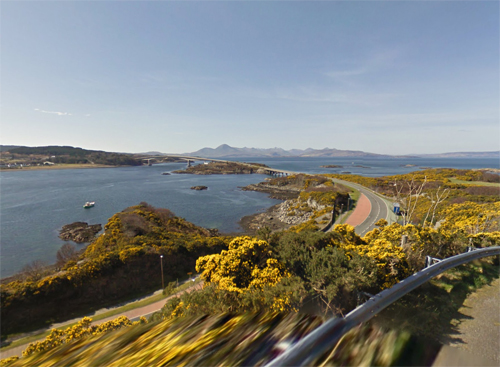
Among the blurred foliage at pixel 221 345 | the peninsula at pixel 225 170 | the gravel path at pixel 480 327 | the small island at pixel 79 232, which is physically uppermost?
the blurred foliage at pixel 221 345

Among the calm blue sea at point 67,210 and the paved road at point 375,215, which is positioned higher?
the paved road at point 375,215

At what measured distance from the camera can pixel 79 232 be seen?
93.3 ft

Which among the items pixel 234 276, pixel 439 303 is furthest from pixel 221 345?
pixel 234 276

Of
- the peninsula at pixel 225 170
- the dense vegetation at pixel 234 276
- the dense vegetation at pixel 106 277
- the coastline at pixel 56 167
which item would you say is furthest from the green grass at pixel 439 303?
the coastline at pixel 56 167

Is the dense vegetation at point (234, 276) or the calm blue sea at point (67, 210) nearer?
the dense vegetation at point (234, 276)

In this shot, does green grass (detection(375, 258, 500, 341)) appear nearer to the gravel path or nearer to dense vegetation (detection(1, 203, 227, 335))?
the gravel path

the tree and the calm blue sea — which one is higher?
the tree

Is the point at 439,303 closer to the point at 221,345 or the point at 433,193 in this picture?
the point at 221,345

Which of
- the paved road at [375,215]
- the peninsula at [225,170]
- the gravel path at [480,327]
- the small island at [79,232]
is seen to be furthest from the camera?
the peninsula at [225,170]

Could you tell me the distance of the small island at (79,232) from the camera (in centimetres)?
2692

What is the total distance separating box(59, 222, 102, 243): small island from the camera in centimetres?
2692

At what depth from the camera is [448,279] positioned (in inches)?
234

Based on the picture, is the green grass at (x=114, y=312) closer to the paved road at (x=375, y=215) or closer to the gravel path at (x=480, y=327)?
the gravel path at (x=480, y=327)

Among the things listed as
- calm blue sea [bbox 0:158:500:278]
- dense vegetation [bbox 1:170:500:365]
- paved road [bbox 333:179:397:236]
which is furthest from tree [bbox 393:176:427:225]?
calm blue sea [bbox 0:158:500:278]
